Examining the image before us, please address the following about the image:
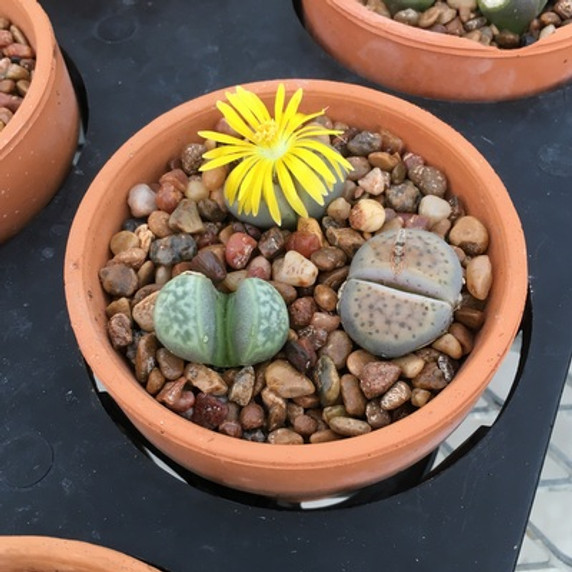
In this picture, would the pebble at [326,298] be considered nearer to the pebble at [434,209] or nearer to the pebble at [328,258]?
the pebble at [328,258]

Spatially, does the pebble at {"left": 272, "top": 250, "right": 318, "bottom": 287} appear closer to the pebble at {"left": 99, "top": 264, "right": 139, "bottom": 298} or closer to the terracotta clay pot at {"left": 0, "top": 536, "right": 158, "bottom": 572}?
the pebble at {"left": 99, "top": 264, "right": 139, "bottom": 298}

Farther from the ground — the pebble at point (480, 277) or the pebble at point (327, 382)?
the pebble at point (480, 277)

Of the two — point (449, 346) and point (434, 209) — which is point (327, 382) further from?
point (434, 209)

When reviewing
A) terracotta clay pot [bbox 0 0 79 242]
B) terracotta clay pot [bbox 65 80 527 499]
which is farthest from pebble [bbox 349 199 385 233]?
terracotta clay pot [bbox 0 0 79 242]

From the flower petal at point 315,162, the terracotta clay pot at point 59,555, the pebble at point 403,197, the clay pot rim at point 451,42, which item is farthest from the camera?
the clay pot rim at point 451,42

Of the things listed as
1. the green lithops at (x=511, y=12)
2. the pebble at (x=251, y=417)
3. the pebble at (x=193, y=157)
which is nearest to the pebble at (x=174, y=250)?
the pebble at (x=193, y=157)

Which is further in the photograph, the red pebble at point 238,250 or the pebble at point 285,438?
the red pebble at point 238,250
